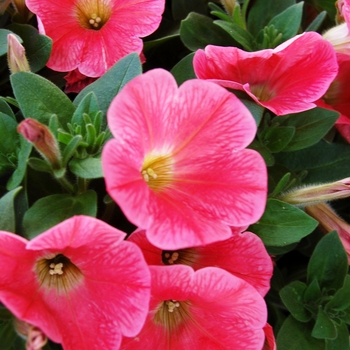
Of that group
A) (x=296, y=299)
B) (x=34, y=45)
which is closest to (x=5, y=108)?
(x=34, y=45)

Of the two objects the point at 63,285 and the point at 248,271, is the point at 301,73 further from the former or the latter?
the point at 63,285

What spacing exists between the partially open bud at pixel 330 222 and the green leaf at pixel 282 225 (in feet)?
0.53

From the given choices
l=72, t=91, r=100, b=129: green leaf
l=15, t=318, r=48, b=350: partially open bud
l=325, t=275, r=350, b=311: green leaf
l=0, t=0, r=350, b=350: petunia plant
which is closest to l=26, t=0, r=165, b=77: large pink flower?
l=0, t=0, r=350, b=350: petunia plant

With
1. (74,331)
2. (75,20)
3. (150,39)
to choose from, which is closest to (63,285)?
(74,331)

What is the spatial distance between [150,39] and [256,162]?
51 cm

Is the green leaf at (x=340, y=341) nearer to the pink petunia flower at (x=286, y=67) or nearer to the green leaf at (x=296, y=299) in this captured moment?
the green leaf at (x=296, y=299)

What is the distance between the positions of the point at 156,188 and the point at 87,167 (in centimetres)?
10

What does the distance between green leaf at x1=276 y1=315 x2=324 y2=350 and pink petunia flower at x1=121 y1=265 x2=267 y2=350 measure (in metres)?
0.20

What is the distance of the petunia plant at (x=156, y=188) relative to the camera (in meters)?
0.61

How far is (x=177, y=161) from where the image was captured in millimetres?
718

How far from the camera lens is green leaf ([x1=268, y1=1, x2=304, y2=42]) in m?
1.02

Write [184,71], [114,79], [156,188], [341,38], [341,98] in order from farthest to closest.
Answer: [341,98] → [341,38] → [184,71] → [114,79] → [156,188]

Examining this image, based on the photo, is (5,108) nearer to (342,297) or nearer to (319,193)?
(319,193)

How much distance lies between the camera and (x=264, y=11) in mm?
1123
